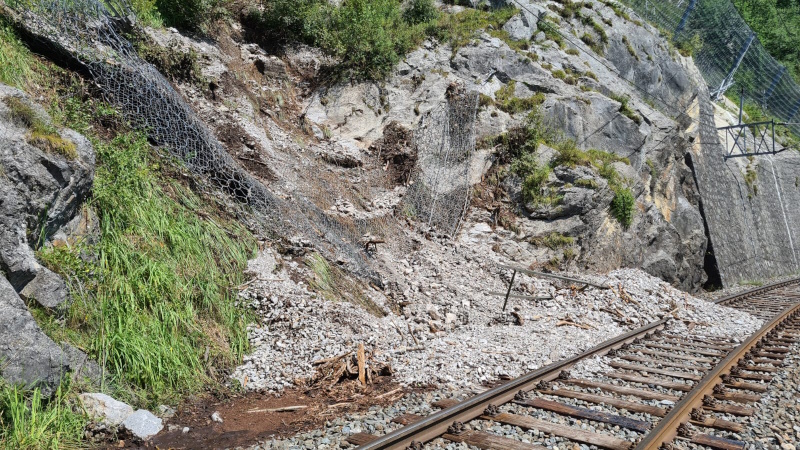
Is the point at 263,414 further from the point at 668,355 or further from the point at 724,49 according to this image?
the point at 724,49

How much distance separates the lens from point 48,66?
853 cm

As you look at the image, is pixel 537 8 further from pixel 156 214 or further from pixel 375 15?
pixel 156 214

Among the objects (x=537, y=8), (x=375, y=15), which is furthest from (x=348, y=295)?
(x=537, y=8)

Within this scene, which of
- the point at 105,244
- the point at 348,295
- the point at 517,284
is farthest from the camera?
the point at 517,284

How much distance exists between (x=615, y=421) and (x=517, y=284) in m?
5.74

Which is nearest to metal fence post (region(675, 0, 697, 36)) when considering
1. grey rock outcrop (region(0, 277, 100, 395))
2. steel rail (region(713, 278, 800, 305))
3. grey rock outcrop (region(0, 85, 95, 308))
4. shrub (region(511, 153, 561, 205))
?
steel rail (region(713, 278, 800, 305))

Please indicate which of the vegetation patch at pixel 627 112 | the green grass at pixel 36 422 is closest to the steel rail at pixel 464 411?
the green grass at pixel 36 422

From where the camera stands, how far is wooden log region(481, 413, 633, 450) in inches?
185

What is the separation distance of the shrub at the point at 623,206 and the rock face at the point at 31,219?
11.9m

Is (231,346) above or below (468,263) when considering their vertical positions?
below

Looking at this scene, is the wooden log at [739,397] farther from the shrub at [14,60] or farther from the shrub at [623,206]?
the shrub at [14,60]

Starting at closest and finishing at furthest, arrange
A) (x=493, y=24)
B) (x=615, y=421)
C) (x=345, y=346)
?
(x=615, y=421) < (x=345, y=346) < (x=493, y=24)

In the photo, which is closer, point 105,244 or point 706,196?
point 105,244

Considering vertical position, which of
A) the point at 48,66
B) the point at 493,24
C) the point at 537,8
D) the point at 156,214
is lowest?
the point at 156,214
